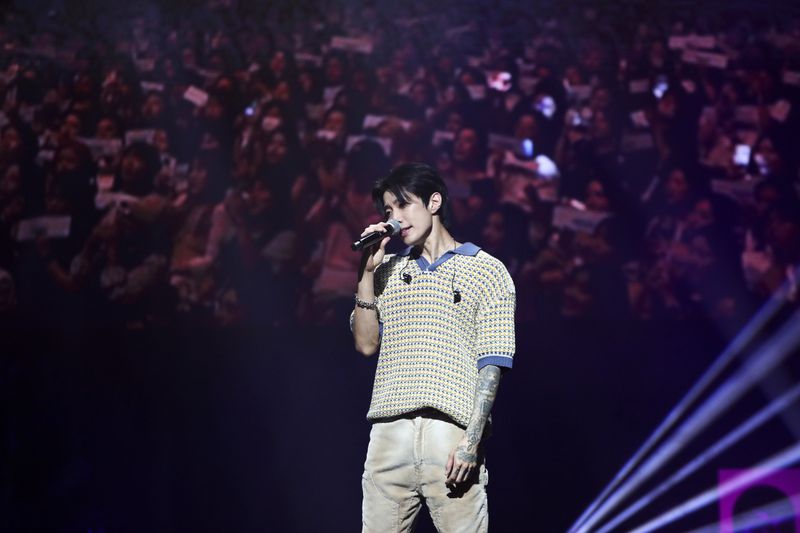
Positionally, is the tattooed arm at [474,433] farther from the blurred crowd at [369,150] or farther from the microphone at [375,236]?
the blurred crowd at [369,150]

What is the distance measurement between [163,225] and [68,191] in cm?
47

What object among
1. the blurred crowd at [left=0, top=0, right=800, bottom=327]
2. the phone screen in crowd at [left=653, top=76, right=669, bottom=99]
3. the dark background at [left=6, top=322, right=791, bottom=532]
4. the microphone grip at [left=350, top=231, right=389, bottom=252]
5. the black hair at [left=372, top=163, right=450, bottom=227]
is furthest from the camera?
the phone screen in crowd at [left=653, top=76, right=669, bottom=99]

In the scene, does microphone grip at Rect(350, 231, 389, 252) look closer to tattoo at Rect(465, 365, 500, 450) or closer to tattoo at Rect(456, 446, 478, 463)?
tattoo at Rect(465, 365, 500, 450)

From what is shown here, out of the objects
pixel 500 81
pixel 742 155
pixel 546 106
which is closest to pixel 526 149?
pixel 546 106

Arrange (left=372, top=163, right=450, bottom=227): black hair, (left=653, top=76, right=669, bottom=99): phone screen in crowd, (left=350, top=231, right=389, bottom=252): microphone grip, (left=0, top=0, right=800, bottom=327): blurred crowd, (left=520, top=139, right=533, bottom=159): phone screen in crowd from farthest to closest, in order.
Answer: (left=653, top=76, right=669, bottom=99): phone screen in crowd < (left=520, top=139, right=533, bottom=159): phone screen in crowd < (left=0, top=0, right=800, bottom=327): blurred crowd < (left=372, top=163, right=450, bottom=227): black hair < (left=350, top=231, right=389, bottom=252): microphone grip

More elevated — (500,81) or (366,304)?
(366,304)

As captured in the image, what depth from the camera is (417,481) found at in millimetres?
2178

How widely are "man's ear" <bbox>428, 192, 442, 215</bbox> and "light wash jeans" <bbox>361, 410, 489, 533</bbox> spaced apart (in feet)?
1.59

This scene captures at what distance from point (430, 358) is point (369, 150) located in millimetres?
2612

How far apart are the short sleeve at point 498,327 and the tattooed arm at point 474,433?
3 centimetres

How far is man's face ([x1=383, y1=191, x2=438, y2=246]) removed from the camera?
88.1 inches

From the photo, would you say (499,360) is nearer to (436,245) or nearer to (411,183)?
(436,245)

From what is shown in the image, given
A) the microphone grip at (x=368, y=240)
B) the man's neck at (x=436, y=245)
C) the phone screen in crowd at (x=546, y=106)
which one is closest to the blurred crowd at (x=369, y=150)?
the phone screen in crowd at (x=546, y=106)

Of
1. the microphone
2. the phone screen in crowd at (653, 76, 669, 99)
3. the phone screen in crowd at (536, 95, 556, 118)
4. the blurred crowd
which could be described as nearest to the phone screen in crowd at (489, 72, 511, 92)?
the blurred crowd
